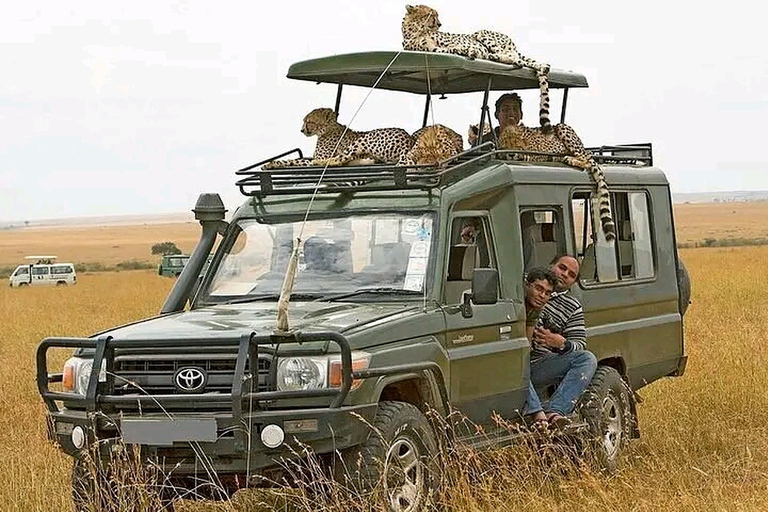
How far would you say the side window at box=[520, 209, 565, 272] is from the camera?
8.91 meters

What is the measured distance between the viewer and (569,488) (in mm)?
7527

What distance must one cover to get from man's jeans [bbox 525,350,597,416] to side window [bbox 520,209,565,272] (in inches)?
23.5

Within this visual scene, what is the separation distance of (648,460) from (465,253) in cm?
183

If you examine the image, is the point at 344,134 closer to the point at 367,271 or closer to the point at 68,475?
the point at 367,271

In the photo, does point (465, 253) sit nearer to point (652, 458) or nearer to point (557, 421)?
point (557, 421)

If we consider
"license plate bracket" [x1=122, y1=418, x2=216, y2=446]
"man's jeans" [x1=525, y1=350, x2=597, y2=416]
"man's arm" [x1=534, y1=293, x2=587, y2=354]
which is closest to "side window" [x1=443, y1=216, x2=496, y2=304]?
"man's arm" [x1=534, y1=293, x2=587, y2=354]

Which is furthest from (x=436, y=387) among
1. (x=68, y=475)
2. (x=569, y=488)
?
(x=68, y=475)

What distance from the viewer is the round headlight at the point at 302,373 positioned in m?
6.51

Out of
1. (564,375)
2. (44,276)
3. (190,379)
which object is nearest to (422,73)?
(564,375)

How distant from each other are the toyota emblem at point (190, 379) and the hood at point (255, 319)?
182mm

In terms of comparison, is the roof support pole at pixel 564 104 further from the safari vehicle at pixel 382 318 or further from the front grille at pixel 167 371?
the front grille at pixel 167 371

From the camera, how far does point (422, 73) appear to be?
9.41 meters

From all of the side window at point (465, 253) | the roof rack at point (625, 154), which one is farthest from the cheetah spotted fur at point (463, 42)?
the side window at point (465, 253)

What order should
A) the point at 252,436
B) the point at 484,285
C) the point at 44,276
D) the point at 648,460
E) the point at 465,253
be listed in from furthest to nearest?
1. the point at 44,276
2. the point at 648,460
3. the point at 465,253
4. the point at 484,285
5. the point at 252,436
